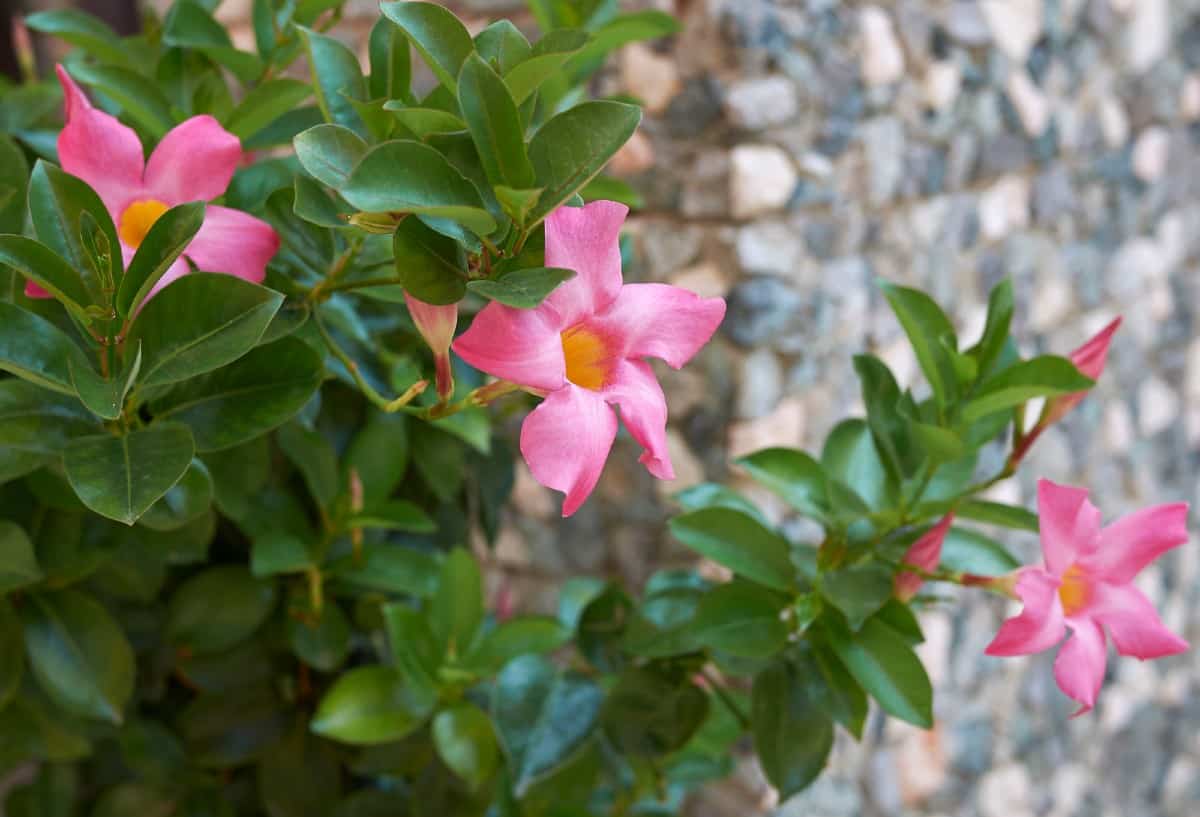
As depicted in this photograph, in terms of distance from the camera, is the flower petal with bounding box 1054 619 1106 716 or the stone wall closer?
the flower petal with bounding box 1054 619 1106 716

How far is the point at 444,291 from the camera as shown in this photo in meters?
0.42

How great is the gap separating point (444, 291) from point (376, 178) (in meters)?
0.05

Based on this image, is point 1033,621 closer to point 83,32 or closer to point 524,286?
point 524,286

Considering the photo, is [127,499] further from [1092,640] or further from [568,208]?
[1092,640]

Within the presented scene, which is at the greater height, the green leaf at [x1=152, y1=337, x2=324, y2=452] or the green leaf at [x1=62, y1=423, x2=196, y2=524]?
the green leaf at [x1=62, y1=423, x2=196, y2=524]

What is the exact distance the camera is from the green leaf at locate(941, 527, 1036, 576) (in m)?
0.69

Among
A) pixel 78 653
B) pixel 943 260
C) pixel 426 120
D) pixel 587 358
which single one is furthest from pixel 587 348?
pixel 943 260

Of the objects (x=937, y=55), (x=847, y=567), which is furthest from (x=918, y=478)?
(x=937, y=55)

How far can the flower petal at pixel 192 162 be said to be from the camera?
19.1 inches

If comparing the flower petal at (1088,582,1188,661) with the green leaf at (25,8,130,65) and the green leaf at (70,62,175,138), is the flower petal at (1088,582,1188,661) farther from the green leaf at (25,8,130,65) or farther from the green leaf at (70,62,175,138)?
the green leaf at (25,8,130,65)

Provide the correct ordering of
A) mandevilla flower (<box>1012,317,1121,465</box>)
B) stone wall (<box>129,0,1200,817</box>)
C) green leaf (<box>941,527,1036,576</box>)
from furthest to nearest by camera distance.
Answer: stone wall (<box>129,0,1200,817</box>) → green leaf (<box>941,527,1036,576</box>) → mandevilla flower (<box>1012,317,1121,465</box>)

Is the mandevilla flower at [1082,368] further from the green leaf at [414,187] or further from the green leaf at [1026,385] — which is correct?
the green leaf at [414,187]

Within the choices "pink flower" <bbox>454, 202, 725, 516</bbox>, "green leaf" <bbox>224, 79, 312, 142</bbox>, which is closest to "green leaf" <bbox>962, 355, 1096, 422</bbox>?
"pink flower" <bbox>454, 202, 725, 516</bbox>

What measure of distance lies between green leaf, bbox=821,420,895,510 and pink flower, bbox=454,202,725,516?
327 millimetres
